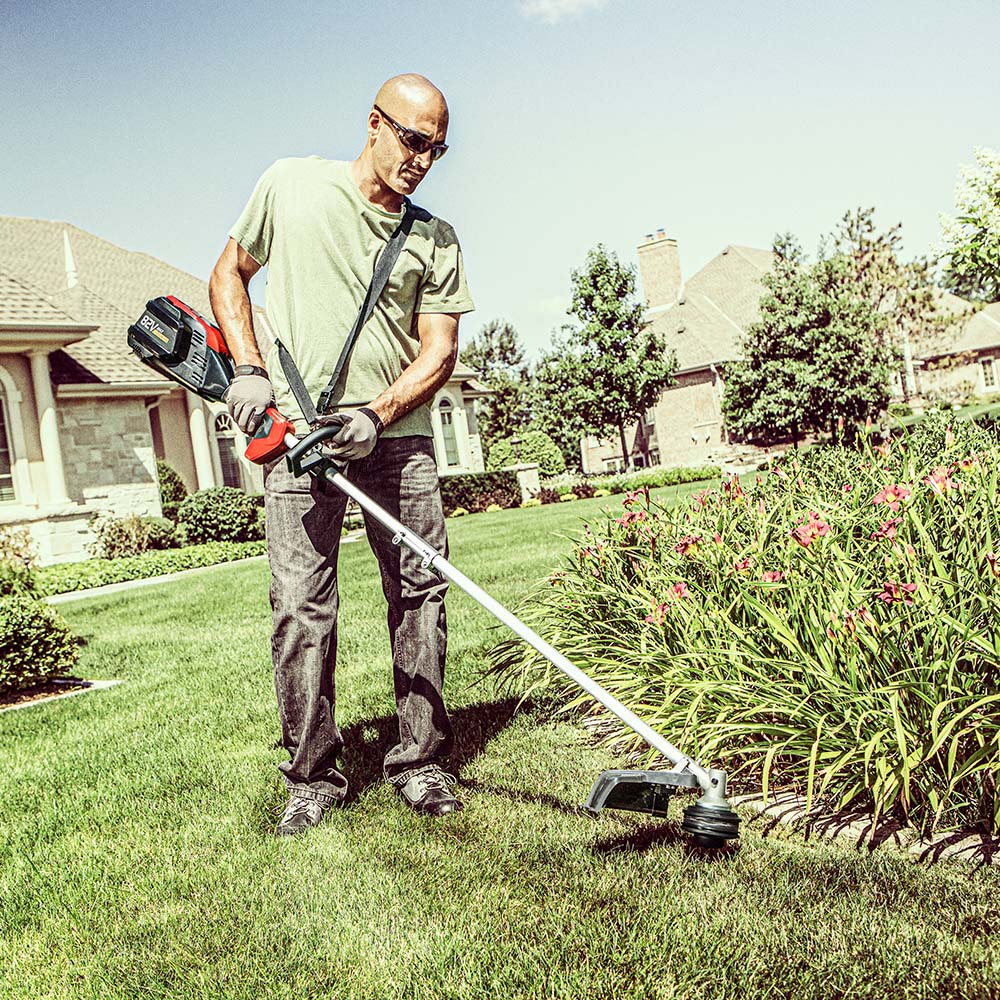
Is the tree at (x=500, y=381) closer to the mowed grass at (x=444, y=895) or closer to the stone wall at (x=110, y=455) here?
the stone wall at (x=110, y=455)

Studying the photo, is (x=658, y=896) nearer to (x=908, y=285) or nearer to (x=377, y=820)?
(x=377, y=820)

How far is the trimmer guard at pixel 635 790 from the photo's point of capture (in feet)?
9.02

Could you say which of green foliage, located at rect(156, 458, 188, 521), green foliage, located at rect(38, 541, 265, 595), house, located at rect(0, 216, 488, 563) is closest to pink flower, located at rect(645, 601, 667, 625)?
green foliage, located at rect(38, 541, 265, 595)

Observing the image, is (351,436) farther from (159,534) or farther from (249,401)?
(159,534)

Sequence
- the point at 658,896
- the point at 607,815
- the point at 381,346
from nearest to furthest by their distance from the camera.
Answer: the point at 658,896 → the point at 607,815 → the point at 381,346

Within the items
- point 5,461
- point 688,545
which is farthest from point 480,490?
point 688,545

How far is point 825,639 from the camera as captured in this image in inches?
135

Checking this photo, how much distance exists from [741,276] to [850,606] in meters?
36.2

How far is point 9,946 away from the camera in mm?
2711

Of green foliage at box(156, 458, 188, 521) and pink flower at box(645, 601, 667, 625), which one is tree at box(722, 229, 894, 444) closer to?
green foliage at box(156, 458, 188, 521)

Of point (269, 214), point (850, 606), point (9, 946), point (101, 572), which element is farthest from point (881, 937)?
point (101, 572)

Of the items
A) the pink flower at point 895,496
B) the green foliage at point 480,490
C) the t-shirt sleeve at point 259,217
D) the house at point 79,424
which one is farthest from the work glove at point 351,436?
the green foliage at point 480,490

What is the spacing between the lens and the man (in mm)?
3354

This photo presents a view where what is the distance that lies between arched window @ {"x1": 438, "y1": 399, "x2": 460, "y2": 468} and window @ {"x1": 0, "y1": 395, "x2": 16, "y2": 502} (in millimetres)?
14365
